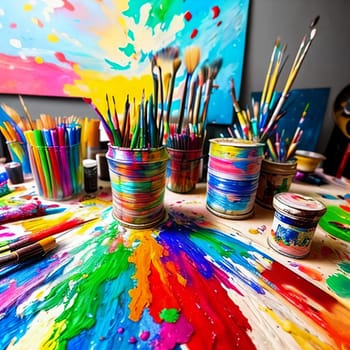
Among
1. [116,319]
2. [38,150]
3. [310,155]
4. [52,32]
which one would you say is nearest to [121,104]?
[38,150]

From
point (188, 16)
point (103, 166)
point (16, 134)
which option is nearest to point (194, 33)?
point (188, 16)

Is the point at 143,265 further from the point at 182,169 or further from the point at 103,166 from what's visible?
the point at 103,166

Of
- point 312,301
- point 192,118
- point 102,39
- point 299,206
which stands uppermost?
point 102,39

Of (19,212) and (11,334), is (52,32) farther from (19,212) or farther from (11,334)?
(11,334)

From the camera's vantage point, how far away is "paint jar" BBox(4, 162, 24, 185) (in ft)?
2.06

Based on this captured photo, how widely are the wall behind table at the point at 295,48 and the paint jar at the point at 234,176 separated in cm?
57

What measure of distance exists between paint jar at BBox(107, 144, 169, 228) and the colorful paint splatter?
46mm

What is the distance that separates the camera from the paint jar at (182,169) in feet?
1.99

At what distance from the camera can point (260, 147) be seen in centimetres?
48

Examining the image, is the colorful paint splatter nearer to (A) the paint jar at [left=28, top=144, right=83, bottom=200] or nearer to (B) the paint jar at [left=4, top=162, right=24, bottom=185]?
(A) the paint jar at [left=28, top=144, right=83, bottom=200]

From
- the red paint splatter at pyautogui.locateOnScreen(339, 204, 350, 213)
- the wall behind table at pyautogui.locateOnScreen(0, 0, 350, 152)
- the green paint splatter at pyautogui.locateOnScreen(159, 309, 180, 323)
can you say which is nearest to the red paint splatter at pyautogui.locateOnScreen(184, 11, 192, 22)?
the wall behind table at pyautogui.locateOnScreen(0, 0, 350, 152)

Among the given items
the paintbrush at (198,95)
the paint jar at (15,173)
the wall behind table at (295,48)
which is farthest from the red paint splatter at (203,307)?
the wall behind table at (295,48)

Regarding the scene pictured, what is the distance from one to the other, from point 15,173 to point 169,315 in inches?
24.5

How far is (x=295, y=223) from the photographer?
1.21 feet
